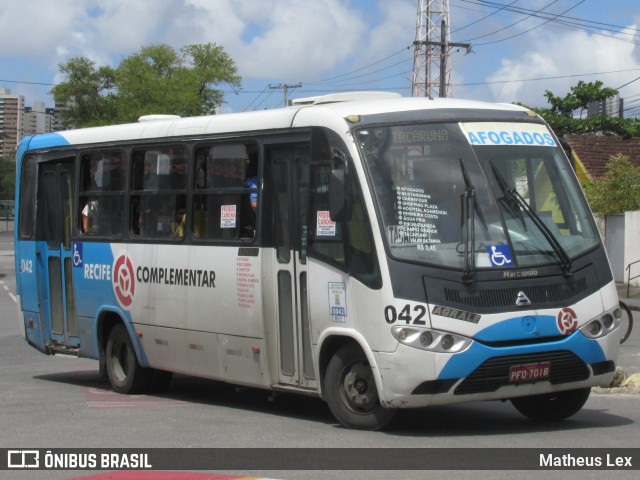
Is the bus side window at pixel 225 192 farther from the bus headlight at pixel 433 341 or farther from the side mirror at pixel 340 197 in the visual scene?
the bus headlight at pixel 433 341

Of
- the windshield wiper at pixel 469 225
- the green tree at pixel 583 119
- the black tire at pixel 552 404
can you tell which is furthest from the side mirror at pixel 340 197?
the green tree at pixel 583 119

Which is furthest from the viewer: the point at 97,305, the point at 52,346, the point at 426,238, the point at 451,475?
the point at 52,346

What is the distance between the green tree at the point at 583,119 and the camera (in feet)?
194

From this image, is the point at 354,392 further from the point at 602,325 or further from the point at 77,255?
the point at 77,255

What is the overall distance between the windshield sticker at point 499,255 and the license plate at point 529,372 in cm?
85

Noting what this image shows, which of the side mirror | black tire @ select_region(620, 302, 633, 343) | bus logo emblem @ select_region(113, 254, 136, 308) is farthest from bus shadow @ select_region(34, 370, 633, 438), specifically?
black tire @ select_region(620, 302, 633, 343)

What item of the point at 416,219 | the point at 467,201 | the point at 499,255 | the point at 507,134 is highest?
the point at 507,134

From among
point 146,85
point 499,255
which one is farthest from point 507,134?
point 146,85

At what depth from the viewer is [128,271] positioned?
12492 mm

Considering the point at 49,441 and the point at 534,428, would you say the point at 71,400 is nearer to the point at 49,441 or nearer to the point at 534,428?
the point at 49,441

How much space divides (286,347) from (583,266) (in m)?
2.78

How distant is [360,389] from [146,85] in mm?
74889

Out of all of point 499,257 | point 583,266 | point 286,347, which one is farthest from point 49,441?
point 583,266

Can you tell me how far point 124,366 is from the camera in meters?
13.1
